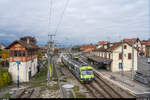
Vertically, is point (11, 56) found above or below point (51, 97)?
above

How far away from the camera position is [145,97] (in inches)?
568

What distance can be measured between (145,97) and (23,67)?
18696 millimetres

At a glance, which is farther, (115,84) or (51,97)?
(115,84)

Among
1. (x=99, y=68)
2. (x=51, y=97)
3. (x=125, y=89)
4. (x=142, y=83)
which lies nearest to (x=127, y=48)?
(x=99, y=68)

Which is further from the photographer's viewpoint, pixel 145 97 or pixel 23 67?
pixel 23 67

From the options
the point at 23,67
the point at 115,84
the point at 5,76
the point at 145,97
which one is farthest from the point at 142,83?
the point at 5,76

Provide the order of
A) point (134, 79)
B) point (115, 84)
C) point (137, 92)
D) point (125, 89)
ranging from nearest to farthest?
point (137, 92) < point (125, 89) < point (115, 84) < point (134, 79)

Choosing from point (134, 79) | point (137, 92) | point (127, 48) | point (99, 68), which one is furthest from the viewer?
point (99, 68)

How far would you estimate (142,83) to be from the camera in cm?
1970

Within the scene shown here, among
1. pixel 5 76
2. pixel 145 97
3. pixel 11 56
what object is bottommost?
pixel 145 97

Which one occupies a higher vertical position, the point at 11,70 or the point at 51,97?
the point at 11,70

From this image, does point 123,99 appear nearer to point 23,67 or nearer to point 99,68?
point 23,67

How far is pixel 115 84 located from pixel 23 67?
50.7 feet

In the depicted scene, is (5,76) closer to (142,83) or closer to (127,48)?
(142,83)
